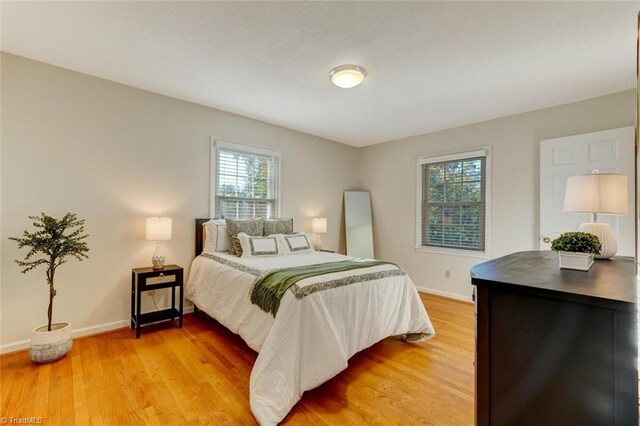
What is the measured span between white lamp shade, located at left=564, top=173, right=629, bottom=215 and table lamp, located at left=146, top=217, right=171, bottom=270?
3.40 m

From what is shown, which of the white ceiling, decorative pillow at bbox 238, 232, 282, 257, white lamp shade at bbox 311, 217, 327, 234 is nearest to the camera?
the white ceiling

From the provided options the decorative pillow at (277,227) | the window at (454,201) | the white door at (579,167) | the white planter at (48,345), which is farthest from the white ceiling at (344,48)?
the white planter at (48,345)

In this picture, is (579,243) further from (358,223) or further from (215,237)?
(358,223)

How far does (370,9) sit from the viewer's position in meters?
1.79

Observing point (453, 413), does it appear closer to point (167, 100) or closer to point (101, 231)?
point (101, 231)

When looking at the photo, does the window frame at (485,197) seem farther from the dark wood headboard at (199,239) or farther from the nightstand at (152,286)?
the nightstand at (152,286)

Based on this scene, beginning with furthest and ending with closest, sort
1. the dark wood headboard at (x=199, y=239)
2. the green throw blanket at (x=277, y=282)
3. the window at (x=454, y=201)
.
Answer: the window at (x=454, y=201) → the dark wood headboard at (x=199, y=239) → the green throw blanket at (x=277, y=282)

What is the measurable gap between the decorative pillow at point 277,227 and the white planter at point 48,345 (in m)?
2.06

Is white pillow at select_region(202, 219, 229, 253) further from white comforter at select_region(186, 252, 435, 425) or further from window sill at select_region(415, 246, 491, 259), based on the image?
window sill at select_region(415, 246, 491, 259)

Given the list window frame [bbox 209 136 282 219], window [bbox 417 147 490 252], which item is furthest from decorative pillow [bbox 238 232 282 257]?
window [bbox 417 147 490 252]

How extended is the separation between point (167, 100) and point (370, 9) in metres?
2.53

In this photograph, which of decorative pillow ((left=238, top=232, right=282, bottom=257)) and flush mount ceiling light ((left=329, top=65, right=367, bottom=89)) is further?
decorative pillow ((left=238, top=232, right=282, bottom=257))

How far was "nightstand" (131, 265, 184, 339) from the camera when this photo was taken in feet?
8.96

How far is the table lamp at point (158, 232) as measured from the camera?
2.84 metres
